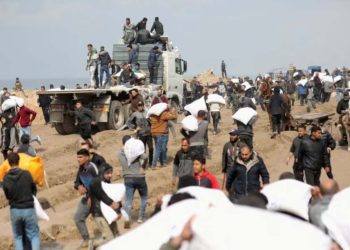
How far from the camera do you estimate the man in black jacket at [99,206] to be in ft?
29.1

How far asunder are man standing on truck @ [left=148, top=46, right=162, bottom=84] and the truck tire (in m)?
2.58

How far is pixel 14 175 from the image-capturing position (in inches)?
343

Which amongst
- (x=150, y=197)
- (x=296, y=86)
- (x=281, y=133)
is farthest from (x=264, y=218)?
(x=296, y=86)

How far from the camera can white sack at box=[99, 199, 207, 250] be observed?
4.71 m

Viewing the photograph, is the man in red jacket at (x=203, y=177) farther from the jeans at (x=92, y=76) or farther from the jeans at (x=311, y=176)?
the jeans at (x=92, y=76)

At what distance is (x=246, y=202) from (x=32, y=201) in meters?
4.20

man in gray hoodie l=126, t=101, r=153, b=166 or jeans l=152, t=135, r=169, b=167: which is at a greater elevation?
man in gray hoodie l=126, t=101, r=153, b=166

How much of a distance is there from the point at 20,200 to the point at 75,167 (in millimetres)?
7549

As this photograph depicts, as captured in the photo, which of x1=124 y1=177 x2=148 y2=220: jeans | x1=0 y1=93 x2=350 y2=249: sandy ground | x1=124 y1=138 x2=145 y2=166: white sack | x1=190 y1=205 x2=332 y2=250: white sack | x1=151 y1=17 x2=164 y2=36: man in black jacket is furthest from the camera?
x1=151 y1=17 x2=164 y2=36: man in black jacket

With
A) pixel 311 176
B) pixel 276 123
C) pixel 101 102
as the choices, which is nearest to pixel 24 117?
pixel 101 102

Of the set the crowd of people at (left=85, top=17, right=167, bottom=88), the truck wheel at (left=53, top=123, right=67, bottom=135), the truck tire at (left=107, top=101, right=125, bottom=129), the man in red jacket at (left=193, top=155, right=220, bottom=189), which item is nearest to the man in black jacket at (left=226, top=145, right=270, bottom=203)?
the man in red jacket at (left=193, top=155, right=220, bottom=189)

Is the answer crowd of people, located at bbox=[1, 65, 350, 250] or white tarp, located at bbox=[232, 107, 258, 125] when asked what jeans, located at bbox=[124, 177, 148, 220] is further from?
white tarp, located at bbox=[232, 107, 258, 125]

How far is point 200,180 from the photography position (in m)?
8.16

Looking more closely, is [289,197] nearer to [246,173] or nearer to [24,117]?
[246,173]
